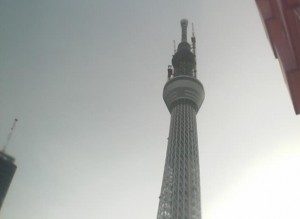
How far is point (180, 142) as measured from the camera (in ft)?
219

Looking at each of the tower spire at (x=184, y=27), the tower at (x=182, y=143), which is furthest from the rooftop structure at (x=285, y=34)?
the tower spire at (x=184, y=27)

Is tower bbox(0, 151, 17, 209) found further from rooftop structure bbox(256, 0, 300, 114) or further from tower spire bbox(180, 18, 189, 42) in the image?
rooftop structure bbox(256, 0, 300, 114)

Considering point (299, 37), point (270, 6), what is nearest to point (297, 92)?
point (299, 37)

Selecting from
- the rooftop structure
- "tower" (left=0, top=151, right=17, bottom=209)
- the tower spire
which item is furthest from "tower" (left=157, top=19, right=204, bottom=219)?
the rooftop structure

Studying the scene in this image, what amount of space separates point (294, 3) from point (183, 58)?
76.0m

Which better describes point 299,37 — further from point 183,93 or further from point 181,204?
point 183,93

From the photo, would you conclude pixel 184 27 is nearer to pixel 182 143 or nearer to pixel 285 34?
pixel 182 143

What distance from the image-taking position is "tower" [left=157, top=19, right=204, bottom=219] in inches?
2312

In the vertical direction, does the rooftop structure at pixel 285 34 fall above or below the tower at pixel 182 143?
below

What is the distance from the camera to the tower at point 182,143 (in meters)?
58.7

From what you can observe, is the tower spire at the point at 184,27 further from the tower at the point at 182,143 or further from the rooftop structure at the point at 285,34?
the rooftop structure at the point at 285,34

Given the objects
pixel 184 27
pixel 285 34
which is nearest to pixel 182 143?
pixel 184 27

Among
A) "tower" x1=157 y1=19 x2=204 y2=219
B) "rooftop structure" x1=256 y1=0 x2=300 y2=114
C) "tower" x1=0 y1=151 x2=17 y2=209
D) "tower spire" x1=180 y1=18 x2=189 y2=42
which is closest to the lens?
"rooftop structure" x1=256 y1=0 x2=300 y2=114

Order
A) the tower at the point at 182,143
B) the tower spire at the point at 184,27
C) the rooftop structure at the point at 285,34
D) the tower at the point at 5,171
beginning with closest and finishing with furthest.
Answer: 1. the rooftop structure at the point at 285,34
2. the tower at the point at 182,143
3. the tower spire at the point at 184,27
4. the tower at the point at 5,171
